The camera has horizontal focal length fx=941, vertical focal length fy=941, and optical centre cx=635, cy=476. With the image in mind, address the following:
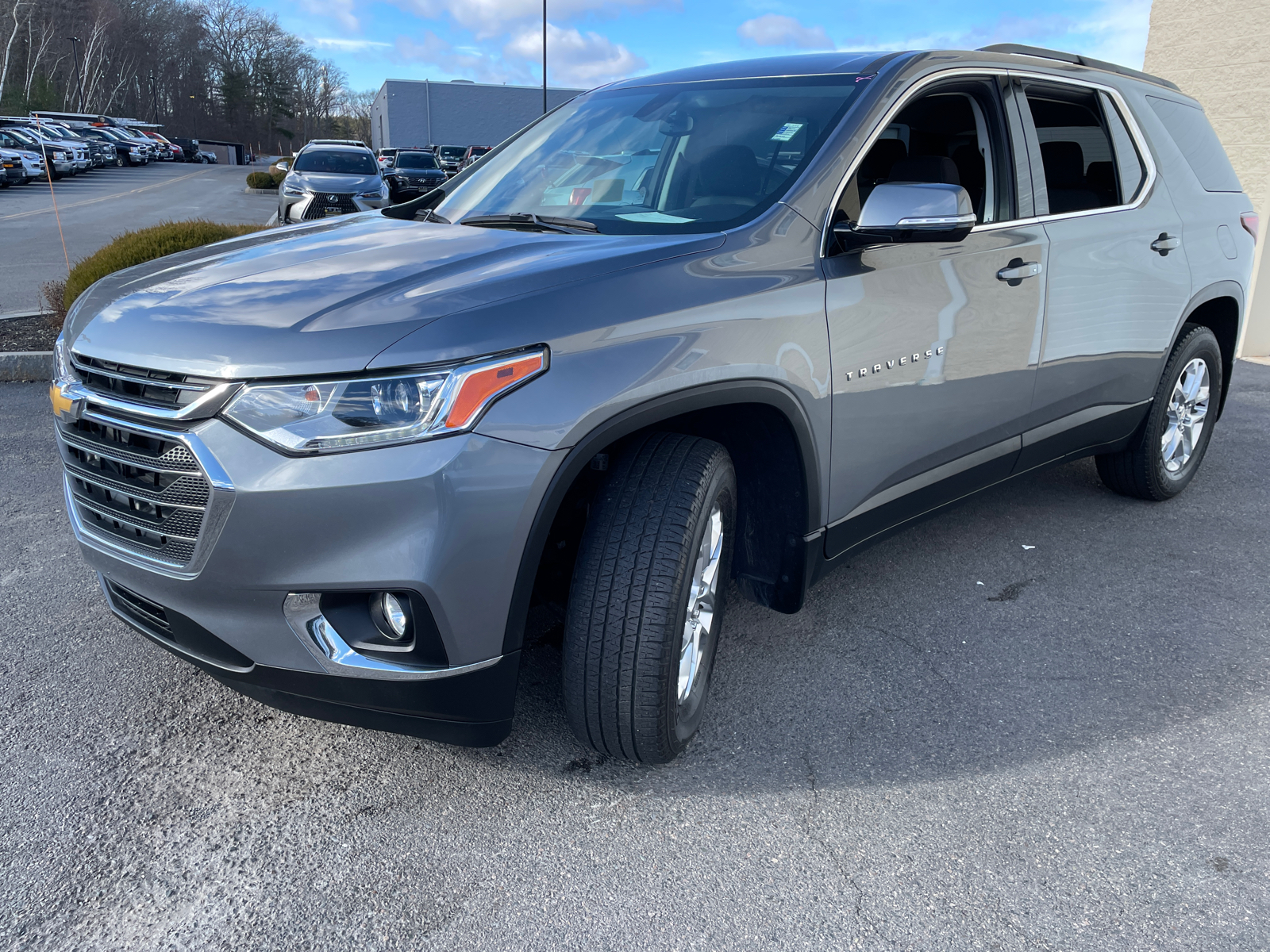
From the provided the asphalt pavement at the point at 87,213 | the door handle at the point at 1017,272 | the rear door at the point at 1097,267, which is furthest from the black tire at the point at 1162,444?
the asphalt pavement at the point at 87,213

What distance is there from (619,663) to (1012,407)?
1838mm

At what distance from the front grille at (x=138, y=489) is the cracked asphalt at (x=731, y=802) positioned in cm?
67

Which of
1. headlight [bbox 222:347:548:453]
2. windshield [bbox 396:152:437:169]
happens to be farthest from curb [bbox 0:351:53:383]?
windshield [bbox 396:152:437:169]

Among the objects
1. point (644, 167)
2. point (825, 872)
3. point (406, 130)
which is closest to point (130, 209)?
point (644, 167)

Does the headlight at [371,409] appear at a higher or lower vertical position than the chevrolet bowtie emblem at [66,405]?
higher

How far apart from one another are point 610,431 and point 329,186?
14337 mm

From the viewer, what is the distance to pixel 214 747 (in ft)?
8.26

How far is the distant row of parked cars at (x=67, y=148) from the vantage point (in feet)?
94.0

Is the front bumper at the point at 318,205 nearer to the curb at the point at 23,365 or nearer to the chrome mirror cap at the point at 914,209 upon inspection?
the curb at the point at 23,365

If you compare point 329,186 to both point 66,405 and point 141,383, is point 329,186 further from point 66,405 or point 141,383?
point 141,383

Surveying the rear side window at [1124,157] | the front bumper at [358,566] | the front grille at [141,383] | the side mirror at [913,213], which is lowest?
the front bumper at [358,566]

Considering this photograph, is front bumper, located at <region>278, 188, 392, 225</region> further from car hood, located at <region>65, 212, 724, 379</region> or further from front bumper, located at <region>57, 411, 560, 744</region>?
front bumper, located at <region>57, 411, 560, 744</region>

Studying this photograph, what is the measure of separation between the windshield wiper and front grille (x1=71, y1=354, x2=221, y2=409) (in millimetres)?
1096

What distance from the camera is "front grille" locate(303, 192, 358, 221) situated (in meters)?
14.5
